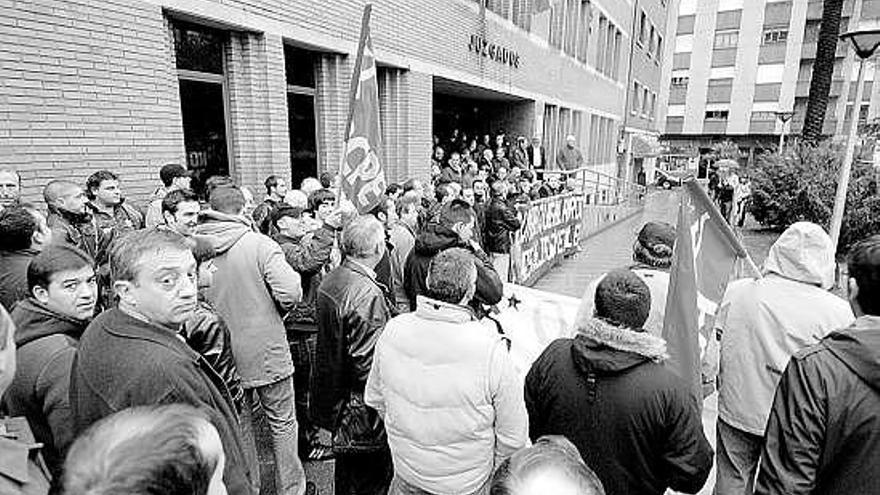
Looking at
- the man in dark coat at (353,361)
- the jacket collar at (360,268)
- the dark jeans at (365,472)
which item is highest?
the jacket collar at (360,268)

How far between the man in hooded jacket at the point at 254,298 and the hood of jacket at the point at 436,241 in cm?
102

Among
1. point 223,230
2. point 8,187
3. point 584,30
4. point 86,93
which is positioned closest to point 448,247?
point 223,230

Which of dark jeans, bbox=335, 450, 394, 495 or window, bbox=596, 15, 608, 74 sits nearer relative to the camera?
dark jeans, bbox=335, 450, 394, 495

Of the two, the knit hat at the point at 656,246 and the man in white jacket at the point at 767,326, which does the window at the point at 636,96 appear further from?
the man in white jacket at the point at 767,326

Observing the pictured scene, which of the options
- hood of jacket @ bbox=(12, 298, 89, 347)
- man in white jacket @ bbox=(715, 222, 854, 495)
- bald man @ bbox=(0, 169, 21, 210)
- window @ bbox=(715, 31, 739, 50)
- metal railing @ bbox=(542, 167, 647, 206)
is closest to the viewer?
hood of jacket @ bbox=(12, 298, 89, 347)

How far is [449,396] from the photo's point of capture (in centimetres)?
218

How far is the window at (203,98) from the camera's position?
21.7ft

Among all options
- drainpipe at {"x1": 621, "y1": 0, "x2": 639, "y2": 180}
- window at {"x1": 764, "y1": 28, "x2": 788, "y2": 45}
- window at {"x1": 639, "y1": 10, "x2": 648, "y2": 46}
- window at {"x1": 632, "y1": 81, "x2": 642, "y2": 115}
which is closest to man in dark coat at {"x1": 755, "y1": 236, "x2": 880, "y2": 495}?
drainpipe at {"x1": 621, "y1": 0, "x2": 639, "y2": 180}

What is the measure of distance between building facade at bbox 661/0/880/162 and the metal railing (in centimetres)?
2381

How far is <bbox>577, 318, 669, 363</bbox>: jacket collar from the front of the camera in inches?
80.3

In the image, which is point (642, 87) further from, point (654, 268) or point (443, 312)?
point (443, 312)

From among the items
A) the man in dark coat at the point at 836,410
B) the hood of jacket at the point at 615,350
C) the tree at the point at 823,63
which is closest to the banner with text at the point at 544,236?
the hood of jacket at the point at 615,350

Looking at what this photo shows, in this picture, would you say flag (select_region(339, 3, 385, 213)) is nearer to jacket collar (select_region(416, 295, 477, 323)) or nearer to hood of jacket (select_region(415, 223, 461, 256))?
hood of jacket (select_region(415, 223, 461, 256))

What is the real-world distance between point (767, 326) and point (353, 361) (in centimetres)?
210
